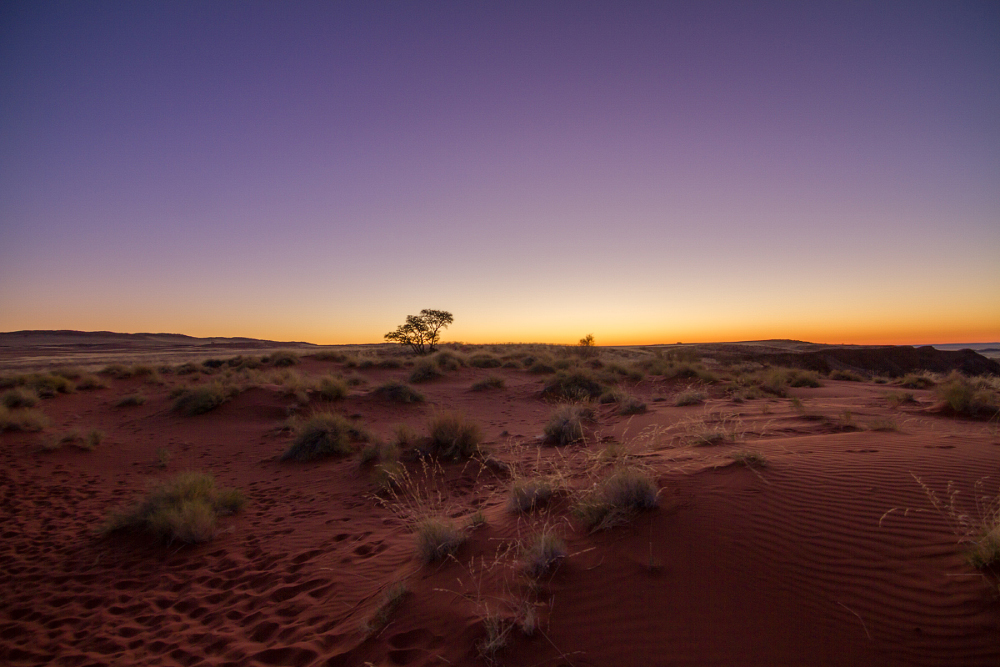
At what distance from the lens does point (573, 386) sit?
59.5 feet

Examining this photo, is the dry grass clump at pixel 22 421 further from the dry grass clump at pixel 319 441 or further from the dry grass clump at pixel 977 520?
the dry grass clump at pixel 977 520

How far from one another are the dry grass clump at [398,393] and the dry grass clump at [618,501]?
1354cm

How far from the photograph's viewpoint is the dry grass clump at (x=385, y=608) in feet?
12.4

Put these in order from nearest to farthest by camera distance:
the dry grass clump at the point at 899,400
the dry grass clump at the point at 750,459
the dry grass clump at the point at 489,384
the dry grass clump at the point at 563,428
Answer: the dry grass clump at the point at 750,459
the dry grass clump at the point at 563,428
the dry grass clump at the point at 899,400
the dry grass clump at the point at 489,384

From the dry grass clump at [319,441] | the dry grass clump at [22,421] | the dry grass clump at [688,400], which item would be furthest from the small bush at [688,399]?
the dry grass clump at [22,421]

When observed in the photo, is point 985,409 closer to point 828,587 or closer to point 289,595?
point 828,587

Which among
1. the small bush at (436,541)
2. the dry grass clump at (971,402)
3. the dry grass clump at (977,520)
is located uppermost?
the dry grass clump at (971,402)

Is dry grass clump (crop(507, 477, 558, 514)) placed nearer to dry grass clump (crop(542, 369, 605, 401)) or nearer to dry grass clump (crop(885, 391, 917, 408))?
dry grass clump (crop(885, 391, 917, 408))

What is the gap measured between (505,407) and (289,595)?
12.6 metres

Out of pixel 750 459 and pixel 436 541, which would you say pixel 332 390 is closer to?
pixel 436 541

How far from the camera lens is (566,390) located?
58.6 feet

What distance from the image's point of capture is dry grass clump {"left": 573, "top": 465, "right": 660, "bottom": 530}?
179 inches

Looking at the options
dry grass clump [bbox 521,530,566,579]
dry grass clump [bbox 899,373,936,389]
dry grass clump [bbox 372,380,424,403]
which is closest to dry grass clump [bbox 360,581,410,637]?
dry grass clump [bbox 521,530,566,579]

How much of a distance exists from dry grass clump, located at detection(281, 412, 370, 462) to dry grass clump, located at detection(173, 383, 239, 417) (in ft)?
20.9
